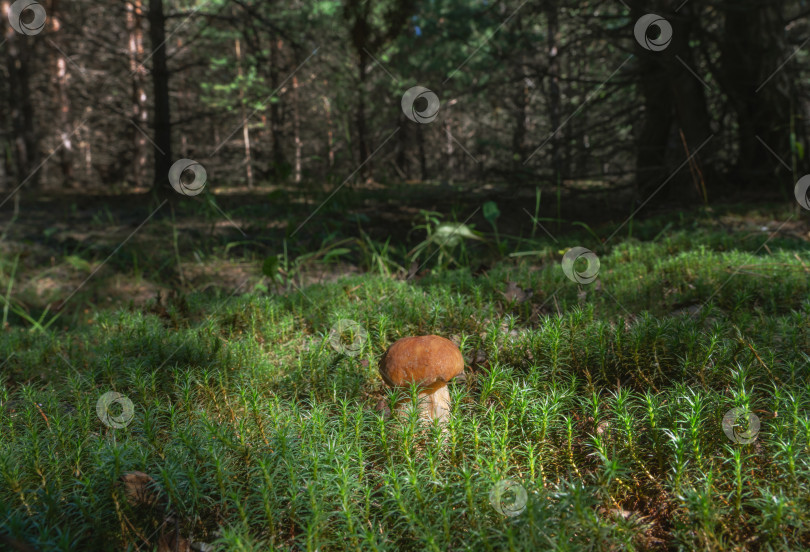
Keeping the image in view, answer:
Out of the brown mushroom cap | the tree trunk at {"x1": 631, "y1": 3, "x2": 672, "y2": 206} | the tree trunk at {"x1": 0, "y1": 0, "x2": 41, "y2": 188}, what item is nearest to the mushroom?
the brown mushroom cap

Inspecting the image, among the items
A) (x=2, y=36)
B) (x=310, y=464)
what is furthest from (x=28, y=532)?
(x=2, y=36)

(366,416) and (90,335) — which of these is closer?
(366,416)

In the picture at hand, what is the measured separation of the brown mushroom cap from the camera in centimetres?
173

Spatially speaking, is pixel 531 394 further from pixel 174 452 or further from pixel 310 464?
pixel 174 452

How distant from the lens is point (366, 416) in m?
1.84

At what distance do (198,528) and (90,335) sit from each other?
2.11 metres

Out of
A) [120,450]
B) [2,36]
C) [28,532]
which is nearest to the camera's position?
[28,532]

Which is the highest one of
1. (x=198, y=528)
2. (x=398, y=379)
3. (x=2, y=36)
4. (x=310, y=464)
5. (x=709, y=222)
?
(x=2, y=36)

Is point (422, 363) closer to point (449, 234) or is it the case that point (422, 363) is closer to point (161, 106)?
point (449, 234)

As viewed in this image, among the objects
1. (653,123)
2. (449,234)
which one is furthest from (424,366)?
(653,123)

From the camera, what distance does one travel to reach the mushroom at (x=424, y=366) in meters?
1.73

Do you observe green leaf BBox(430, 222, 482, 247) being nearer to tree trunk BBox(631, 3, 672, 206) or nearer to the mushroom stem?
tree trunk BBox(631, 3, 672, 206)

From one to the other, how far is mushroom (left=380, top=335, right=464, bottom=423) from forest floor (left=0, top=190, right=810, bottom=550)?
10cm

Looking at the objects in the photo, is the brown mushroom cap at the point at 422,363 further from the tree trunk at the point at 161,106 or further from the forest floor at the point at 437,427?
the tree trunk at the point at 161,106
